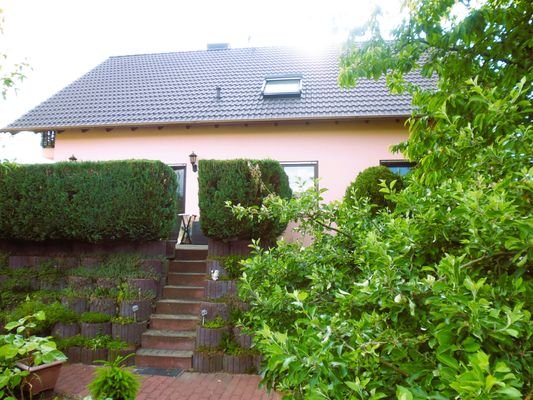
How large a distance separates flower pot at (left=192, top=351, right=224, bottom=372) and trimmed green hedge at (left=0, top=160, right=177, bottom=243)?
2431 millimetres

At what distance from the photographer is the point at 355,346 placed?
60.9 inches

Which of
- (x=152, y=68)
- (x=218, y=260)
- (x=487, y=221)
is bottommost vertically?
(x=218, y=260)

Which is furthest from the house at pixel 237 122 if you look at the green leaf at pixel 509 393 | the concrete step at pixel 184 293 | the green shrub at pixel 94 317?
the green leaf at pixel 509 393

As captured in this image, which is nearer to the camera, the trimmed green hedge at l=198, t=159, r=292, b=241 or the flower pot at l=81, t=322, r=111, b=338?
the flower pot at l=81, t=322, r=111, b=338

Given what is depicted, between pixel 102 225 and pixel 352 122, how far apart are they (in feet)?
21.4

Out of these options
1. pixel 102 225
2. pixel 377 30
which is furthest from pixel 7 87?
pixel 377 30

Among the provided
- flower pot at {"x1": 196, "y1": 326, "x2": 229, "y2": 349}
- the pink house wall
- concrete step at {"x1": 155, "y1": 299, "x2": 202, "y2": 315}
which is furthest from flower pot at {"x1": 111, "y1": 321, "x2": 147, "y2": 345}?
the pink house wall

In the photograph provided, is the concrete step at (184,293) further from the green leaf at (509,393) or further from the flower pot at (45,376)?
the green leaf at (509,393)

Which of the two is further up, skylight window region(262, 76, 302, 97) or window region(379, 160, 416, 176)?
skylight window region(262, 76, 302, 97)

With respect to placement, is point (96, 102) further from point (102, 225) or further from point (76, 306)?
point (76, 306)

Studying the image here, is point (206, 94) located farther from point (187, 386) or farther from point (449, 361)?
point (449, 361)

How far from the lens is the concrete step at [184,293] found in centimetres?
629

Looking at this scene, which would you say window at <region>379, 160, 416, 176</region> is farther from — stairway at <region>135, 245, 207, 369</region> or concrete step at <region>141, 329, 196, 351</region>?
concrete step at <region>141, 329, 196, 351</region>

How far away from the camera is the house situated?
359 inches
